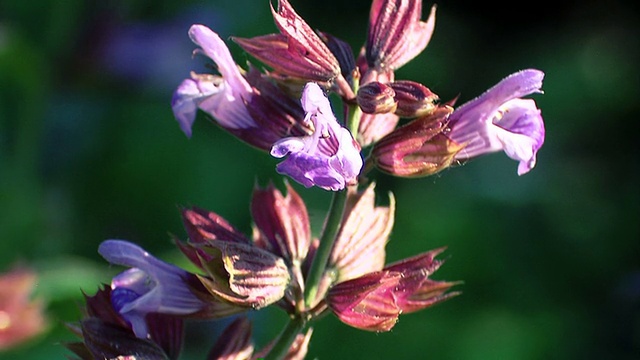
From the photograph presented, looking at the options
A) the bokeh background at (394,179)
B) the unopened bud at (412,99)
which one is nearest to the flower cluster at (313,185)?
the unopened bud at (412,99)

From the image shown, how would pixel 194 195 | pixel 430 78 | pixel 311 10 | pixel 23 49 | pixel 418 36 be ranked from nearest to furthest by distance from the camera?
pixel 418 36 → pixel 23 49 → pixel 194 195 → pixel 430 78 → pixel 311 10

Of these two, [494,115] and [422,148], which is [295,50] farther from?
[494,115]

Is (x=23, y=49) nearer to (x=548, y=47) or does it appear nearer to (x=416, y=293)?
(x=416, y=293)

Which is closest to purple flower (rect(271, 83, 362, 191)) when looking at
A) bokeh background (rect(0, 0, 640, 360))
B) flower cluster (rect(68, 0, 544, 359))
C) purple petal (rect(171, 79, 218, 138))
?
flower cluster (rect(68, 0, 544, 359))

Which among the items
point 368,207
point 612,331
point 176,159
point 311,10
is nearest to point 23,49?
point 176,159

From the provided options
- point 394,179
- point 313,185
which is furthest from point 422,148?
point 394,179

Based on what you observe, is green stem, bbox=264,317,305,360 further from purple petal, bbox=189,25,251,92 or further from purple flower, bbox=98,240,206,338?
purple petal, bbox=189,25,251,92

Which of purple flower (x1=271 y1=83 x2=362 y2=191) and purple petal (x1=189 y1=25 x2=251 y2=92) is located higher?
purple petal (x1=189 y1=25 x2=251 y2=92)
